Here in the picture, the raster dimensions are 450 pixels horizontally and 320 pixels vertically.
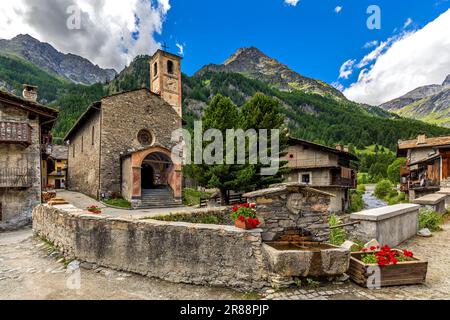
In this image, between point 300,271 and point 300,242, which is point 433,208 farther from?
point 300,271

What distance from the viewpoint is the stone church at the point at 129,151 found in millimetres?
20514

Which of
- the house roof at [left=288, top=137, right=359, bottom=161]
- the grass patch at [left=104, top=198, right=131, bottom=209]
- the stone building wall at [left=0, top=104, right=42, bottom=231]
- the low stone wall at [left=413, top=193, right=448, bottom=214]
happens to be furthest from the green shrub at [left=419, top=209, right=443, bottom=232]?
the stone building wall at [left=0, top=104, right=42, bottom=231]

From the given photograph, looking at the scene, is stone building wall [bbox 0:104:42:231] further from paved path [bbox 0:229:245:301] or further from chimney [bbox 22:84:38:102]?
paved path [bbox 0:229:245:301]

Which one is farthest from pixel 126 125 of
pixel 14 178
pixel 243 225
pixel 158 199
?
pixel 243 225

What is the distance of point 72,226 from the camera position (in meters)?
6.83

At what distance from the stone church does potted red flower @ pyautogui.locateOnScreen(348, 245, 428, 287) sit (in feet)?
56.3

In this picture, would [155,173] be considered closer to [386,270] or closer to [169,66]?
[169,66]

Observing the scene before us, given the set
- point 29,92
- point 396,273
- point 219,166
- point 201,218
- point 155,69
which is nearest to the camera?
point 396,273

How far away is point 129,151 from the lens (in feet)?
69.9

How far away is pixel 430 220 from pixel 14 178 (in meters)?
20.5

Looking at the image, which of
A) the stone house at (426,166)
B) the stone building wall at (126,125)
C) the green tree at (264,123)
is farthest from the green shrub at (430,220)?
the stone building wall at (126,125)

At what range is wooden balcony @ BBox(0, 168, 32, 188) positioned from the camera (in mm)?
13236

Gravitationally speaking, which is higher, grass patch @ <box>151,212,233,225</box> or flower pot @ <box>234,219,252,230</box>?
flower pot @ <box>234,219,252,230</box>
